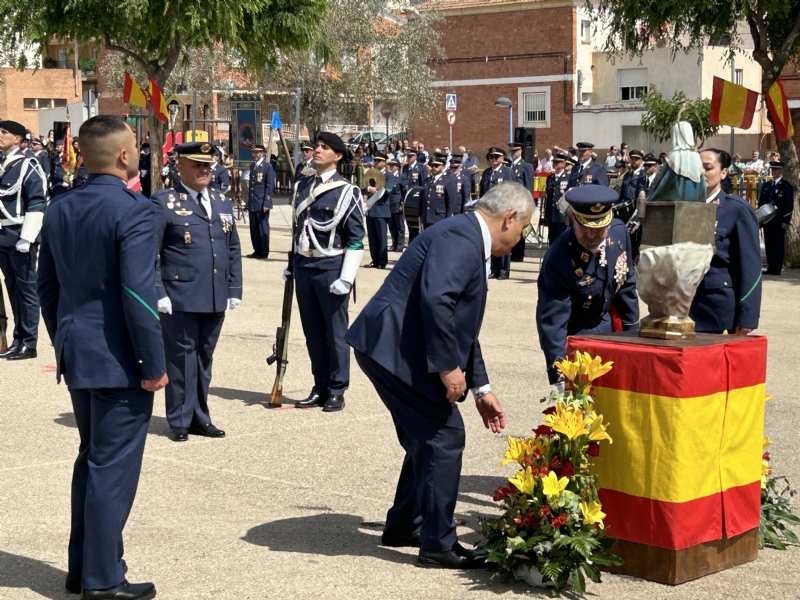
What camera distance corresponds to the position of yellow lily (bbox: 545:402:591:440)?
16.2 feet

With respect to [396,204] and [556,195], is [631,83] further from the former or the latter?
[556,195]

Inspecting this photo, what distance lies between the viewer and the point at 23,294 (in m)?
11.2

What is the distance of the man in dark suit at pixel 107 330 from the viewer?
471cm

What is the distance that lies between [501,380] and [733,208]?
11.4ft

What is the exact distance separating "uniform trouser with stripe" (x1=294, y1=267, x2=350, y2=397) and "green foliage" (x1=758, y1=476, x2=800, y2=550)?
3792 millimetres

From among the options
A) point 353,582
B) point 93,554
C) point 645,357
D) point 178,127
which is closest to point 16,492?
point 93,554

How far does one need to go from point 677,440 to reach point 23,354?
7.80 metres

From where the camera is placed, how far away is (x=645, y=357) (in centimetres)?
498

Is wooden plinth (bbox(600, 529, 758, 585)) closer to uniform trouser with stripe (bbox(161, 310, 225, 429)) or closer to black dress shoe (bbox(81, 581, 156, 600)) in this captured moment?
black dress shoe (bbox(81, 581, 156, 600))

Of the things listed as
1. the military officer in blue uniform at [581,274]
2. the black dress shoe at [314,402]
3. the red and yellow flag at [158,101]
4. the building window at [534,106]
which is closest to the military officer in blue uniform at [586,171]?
the red and yellow flag at [158,101]

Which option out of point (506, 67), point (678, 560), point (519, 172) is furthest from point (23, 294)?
point (506, 67)

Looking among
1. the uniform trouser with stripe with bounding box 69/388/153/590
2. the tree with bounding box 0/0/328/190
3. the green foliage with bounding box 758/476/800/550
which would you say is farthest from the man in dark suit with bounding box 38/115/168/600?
the tree with bounding box 0/0/328/190

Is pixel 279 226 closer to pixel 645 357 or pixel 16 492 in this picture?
pixel 16 492

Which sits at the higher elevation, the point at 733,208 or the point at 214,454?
the point at 733,208
